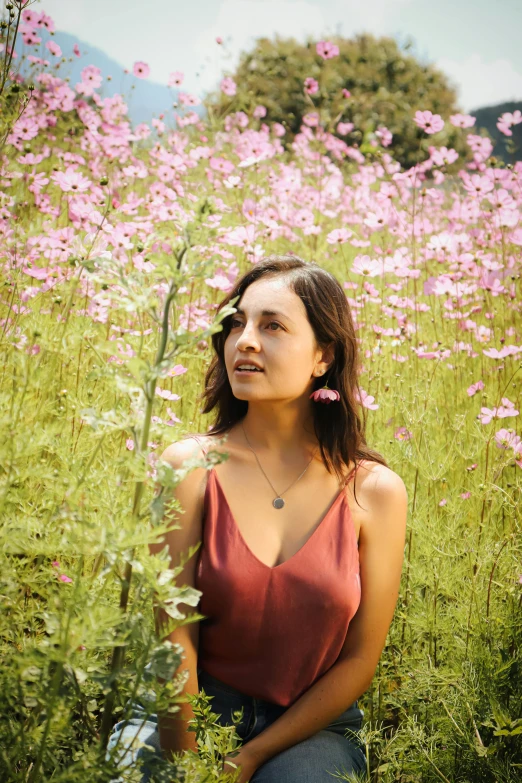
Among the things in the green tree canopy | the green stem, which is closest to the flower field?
the green stem

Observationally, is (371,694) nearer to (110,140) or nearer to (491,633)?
(491,633)

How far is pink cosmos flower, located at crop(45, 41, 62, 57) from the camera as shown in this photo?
287cm

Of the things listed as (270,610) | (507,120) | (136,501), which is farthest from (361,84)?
(136,501)

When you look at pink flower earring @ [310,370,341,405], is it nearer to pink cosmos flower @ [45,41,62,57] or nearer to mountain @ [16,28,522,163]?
mountain @ [16,28,522,163]

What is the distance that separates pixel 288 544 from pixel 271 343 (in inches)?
15.4

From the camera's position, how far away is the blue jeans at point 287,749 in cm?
123

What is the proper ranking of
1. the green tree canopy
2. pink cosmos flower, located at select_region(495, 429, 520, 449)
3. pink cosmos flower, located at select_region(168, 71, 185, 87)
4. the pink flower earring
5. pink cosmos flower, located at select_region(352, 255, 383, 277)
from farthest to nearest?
the green tree canopy
pink cosmos flower, located at select_region(168, 71, 185, 87)
pink cosmos flower, located at select_region(352, 255, 383, 277)
pink cosmos flower, located at select_region(495, 429, 520, 449)
the pink flower earring

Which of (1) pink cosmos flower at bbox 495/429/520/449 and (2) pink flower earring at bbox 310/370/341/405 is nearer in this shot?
(2) pink flower earring at bbox 310/370/341/405

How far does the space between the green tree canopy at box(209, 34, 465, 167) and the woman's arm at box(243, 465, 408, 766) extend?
8000 millimetres

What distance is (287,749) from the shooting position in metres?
1.27

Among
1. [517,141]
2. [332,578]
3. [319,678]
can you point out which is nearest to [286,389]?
[332,578]

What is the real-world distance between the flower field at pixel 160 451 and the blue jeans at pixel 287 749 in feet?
0.17

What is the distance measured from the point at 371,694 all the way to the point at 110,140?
2.28 metres

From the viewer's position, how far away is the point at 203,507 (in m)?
1.37
